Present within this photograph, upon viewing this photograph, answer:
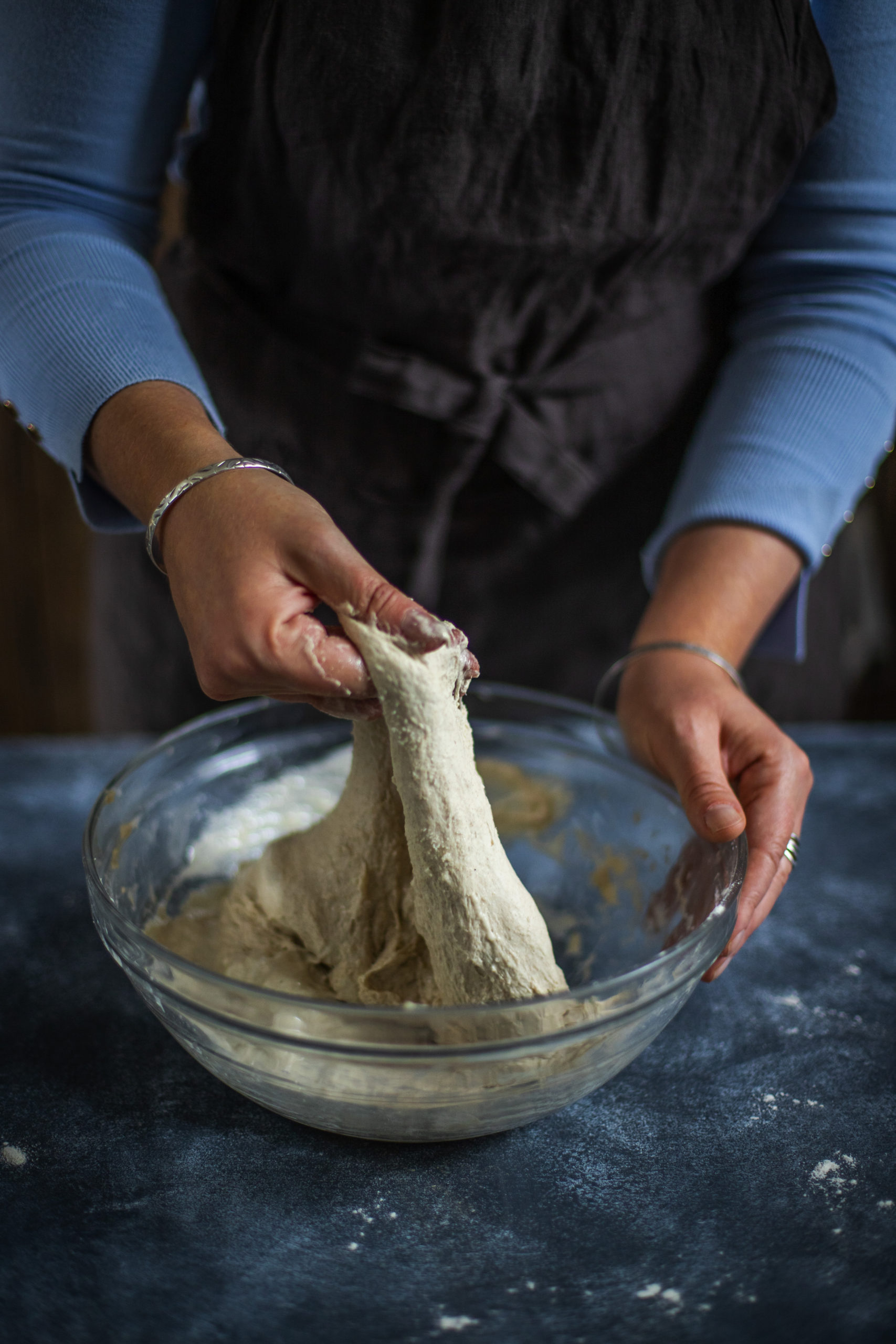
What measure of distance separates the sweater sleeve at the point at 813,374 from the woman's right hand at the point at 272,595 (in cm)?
36

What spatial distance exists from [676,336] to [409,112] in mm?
314

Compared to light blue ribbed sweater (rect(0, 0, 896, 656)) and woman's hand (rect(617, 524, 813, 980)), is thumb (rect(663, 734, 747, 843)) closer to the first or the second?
woman's hand (rect(617, 524, 813, 980))

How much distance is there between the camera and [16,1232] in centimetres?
45

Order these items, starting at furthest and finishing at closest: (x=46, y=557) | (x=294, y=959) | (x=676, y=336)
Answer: (x=46, y=557), (x=676, y=336), (x=294, y=959)

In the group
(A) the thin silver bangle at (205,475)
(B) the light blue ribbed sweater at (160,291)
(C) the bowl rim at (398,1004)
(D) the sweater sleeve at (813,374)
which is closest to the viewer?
(C) the bowl rim at (398,1004)

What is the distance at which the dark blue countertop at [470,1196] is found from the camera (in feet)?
1.36

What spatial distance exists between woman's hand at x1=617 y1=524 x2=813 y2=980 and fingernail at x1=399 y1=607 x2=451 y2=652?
21 centimetres

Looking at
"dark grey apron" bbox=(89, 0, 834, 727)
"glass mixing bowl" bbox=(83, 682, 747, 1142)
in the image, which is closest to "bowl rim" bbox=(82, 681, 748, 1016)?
"glass mixing bowl" bbox=(83, 682, 747, 1142)

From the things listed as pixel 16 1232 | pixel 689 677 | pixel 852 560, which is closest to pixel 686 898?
pixel 689 677

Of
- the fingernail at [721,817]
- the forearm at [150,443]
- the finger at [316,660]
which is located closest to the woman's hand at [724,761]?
the fingernail at [721,817]

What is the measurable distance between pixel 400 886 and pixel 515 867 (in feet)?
0.45

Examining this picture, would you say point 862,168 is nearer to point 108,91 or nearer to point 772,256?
point 772,256

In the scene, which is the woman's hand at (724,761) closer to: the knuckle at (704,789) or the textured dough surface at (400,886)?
the knuckle at (704,789)

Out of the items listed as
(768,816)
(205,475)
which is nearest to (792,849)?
(768,816)
